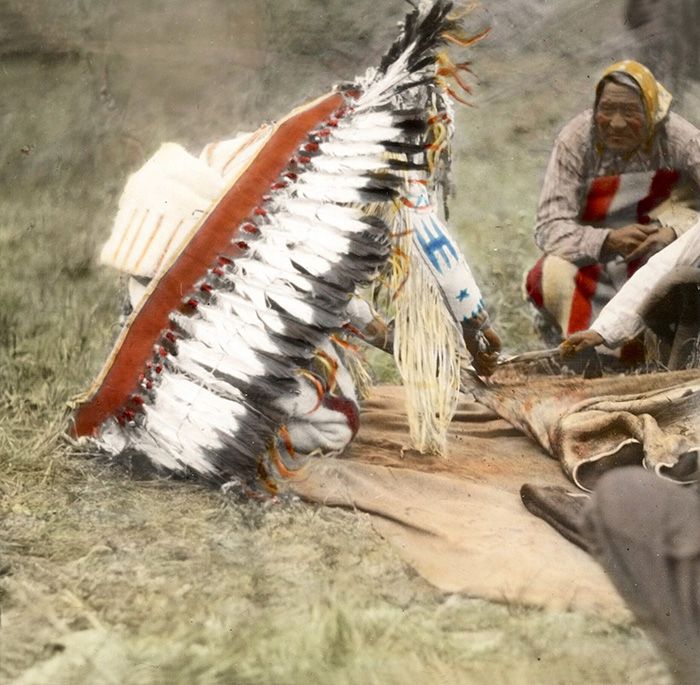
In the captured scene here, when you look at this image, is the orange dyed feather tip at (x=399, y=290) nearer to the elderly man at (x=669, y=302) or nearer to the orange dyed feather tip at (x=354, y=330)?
the orange dyed feather tip at (x=354, y=330)

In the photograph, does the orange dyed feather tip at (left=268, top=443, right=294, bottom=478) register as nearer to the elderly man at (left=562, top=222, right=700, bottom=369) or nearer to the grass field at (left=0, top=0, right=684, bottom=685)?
the grass field at (left=0, top=0, right=684, bottom=685)

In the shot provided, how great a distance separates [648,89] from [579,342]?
65 centimetres

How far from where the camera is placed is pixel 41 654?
208 cm

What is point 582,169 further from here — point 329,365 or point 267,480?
point 267,480

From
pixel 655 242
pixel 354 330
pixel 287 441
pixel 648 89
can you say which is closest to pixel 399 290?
pixel 354 330

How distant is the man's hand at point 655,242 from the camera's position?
257 centimetres

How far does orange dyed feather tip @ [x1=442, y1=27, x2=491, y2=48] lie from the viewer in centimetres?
244

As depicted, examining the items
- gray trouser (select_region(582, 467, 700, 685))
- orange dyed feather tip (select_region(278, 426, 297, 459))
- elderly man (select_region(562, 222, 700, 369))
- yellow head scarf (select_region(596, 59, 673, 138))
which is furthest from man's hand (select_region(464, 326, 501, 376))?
yellow head scarf (select_region(596, 59, 673, 138))

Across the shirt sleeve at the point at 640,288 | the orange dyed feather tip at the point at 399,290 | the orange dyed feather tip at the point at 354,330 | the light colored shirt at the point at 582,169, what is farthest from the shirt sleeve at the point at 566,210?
the orange dyed feather tip at the point at 354,330

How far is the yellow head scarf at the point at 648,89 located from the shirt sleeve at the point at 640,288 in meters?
0.29

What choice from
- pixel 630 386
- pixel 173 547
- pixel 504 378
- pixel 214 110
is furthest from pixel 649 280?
pixel 173 547

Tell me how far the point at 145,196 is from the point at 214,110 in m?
0.27

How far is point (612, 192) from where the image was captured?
8.55ft

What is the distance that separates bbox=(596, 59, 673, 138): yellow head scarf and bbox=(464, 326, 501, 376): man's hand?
64cm
